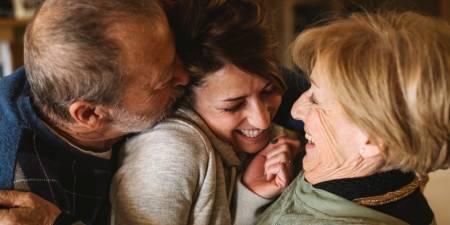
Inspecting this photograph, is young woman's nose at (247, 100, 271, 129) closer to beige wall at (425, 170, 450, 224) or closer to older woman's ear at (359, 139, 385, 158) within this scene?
older woman's ear at (359, 139, 385, 158)

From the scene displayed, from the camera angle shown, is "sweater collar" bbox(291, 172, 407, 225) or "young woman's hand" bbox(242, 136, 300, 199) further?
"young woman's hand" bbox(242, 136, 300, 199)

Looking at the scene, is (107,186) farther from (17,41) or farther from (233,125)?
(17,41)

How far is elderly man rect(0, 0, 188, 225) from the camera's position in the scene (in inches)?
43.7

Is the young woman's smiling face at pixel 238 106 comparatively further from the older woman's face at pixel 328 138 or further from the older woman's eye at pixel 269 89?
the older woman's face at pixel 328 138

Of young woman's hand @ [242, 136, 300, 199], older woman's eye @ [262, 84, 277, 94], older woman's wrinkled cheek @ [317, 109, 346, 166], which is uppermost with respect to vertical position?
older woman's wrinkled cheek @ [317, 109, 346, 166]

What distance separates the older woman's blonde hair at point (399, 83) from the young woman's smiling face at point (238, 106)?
0.30 metres

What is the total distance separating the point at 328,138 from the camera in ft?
3.78

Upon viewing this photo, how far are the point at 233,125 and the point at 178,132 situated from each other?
0.19 m

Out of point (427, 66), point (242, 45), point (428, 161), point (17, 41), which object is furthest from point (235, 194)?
point (17, 41)

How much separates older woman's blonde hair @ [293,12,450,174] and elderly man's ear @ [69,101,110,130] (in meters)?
0.55

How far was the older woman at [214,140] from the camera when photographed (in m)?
1.24

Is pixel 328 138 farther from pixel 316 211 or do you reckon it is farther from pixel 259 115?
pixel 259 115

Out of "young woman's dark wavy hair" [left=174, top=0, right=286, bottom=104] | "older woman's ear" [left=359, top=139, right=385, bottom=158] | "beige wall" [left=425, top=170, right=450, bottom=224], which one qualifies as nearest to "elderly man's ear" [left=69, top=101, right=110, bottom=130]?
"young woman's dark wavy hair" [left=174, top=0, right=286, bottom=104]

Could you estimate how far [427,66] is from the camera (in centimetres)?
97
